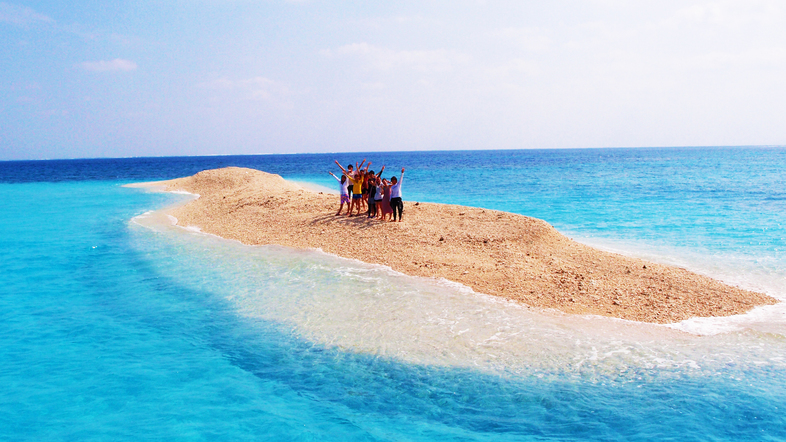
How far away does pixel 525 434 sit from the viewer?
5715mm

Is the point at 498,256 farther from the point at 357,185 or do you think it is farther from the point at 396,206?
the point at 357,185

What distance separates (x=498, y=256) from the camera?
42.5 feet

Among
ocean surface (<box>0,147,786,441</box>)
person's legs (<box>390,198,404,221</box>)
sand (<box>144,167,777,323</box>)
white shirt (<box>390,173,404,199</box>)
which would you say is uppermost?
white shirt (<box>390,173,404,199</box>)

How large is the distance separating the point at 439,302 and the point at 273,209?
41.1 ft

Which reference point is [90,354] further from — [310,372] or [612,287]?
[612,287]

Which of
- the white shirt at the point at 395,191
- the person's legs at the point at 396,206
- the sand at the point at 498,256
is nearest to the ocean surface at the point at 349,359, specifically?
the sand at the point at 498,256

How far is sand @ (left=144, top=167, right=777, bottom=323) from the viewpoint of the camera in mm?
9922

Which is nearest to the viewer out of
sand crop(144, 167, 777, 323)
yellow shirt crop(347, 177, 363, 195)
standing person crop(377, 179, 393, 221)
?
sand crop(144, 167, 777, 323)

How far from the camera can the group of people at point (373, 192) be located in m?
16.2

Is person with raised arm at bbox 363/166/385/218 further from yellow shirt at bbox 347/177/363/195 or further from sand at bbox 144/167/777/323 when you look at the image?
sand at bbox 144/167/777/323

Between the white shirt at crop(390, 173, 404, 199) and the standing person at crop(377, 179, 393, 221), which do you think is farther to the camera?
the standing person at crop(377, 179, 393, 221)

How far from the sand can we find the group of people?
0.55 m

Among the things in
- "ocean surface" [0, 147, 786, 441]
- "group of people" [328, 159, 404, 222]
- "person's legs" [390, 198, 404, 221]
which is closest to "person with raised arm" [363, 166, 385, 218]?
"group of people" [328, 159, 404, 222]

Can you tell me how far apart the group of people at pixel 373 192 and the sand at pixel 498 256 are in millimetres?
553
